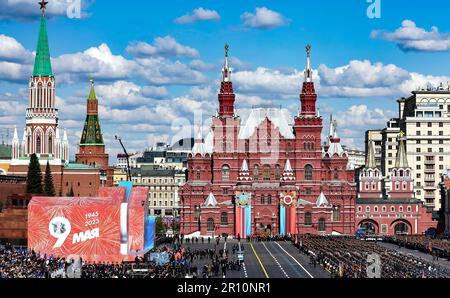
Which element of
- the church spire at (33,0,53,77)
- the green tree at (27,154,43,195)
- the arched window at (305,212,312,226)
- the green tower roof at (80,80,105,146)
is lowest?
the arched window at (305,212,312,226)

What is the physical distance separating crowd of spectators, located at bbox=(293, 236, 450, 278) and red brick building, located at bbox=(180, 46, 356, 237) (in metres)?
18.7

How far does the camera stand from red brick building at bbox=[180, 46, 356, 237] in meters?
124

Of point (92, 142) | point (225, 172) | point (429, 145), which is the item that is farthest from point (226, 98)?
point (92, 142)

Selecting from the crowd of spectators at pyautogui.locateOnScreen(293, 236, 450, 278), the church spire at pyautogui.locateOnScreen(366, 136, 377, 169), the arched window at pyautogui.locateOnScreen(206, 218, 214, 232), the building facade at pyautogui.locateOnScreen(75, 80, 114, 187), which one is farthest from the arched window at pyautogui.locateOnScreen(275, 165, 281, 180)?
the building facade at pyautogui.locateOnScreen(75, 80, 114, 187)

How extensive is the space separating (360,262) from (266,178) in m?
57.3

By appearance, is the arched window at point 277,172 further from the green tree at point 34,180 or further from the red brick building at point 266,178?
the green tree at point 34,180

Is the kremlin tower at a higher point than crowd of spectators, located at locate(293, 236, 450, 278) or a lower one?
higher

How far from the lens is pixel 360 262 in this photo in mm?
69062

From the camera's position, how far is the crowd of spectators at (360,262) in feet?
187

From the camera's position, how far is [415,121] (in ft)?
552

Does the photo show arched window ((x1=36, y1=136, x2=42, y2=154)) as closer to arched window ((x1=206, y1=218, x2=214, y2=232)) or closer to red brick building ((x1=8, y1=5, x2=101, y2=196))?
red brick building ((x1=8, y1=5, x2=101, y2=196))
